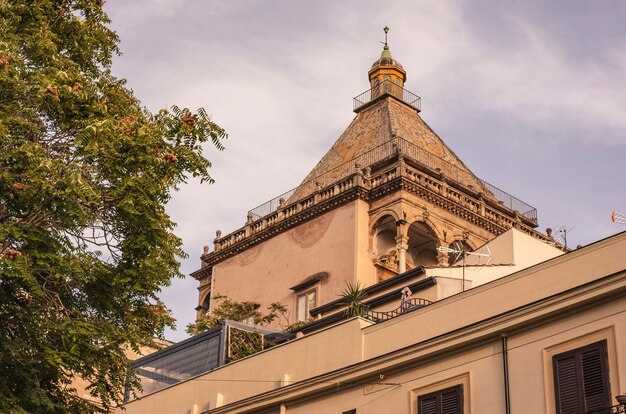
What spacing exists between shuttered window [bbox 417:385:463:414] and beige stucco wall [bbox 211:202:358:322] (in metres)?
20.8

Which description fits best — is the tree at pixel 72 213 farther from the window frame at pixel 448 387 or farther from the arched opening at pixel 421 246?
the arched opening at pixel 421 246

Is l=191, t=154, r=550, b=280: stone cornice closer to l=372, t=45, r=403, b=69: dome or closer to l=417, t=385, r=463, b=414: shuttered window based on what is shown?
l=372, t=45, r=403, b=69: dome

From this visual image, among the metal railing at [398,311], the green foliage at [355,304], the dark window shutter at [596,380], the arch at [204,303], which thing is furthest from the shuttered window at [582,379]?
the arch at [204,303]

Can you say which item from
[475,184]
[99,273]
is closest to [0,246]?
[99,273]

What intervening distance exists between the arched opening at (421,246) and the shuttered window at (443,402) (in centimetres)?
2338

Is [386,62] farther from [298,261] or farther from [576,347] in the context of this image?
[576,347]

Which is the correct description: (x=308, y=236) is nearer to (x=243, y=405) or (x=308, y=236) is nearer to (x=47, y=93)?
(x=243, y=405)

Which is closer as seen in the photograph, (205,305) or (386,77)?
(205,305)

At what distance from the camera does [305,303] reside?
4919 centimetres

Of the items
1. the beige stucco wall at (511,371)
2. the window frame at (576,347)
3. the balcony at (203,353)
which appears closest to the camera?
the window frame at (576,347)

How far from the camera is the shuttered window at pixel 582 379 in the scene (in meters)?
22.8

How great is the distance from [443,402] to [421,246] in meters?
25.7

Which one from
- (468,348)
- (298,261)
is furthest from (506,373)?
(298,261)

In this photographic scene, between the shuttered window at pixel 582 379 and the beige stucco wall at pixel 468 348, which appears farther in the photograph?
the beige stucco wall at pixel 468 348
